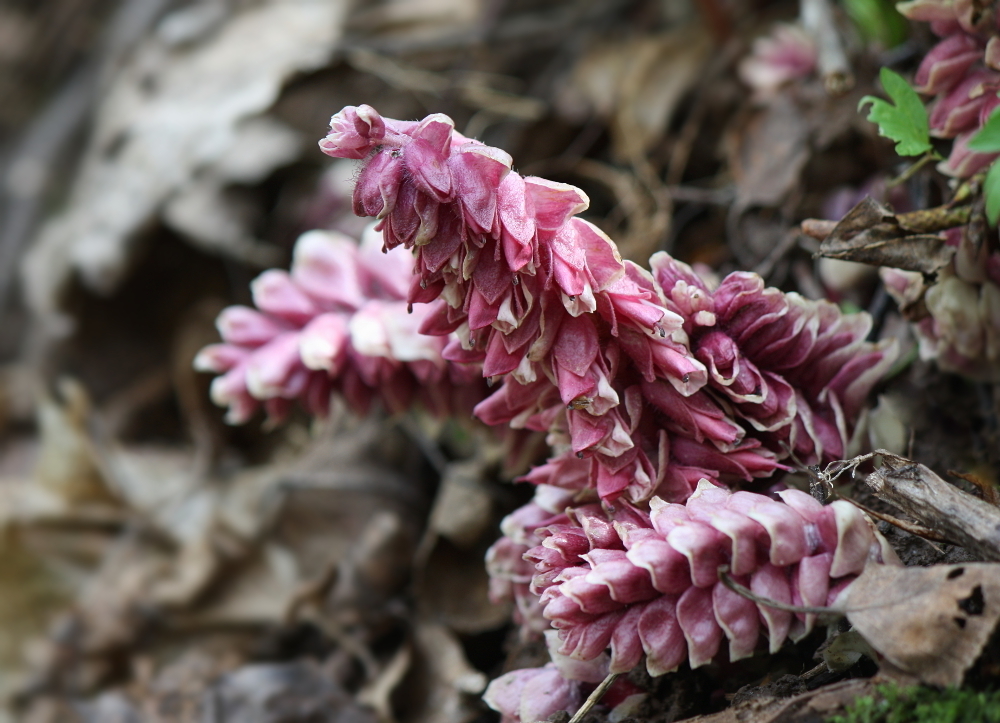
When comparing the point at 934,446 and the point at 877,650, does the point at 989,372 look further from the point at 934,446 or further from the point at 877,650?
the point at 877,650

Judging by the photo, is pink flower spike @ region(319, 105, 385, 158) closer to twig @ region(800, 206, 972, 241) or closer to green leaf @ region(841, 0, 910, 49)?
twig @ region(800, 206, 972, 241)

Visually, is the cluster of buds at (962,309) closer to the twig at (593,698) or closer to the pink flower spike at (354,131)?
the twig at (593,698)

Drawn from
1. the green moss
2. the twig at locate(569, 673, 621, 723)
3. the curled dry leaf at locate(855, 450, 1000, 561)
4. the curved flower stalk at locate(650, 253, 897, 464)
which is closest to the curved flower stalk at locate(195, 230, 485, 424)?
the curved flower stalk at locate(650, 253, 897, 464)

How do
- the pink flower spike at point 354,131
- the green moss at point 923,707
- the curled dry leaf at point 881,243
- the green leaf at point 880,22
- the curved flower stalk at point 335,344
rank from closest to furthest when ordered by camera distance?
the green moss at point 923,707 → the pink flower spike at point 354,131 → the curled dry leaf at point 881,243 → the curved flower stalk at point 335,344 → the green leaf at point 880,22

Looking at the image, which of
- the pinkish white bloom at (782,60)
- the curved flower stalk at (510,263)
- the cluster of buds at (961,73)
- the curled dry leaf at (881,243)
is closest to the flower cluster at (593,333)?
the curved flower stalk at (510,263)

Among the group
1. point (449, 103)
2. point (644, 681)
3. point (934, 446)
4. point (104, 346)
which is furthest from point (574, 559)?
point (104, 346)

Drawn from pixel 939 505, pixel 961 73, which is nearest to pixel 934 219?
pixel 961 73
